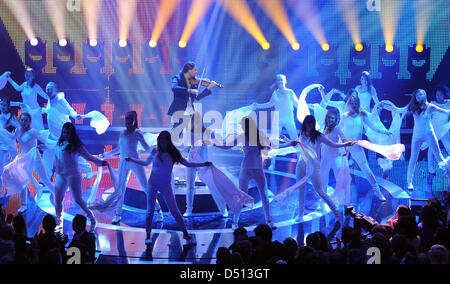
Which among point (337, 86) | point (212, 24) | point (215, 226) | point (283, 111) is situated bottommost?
point (215, 226)

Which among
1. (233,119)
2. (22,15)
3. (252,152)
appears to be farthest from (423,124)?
(22,15)

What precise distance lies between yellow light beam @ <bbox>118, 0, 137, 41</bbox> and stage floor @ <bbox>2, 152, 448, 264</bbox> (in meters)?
6.10

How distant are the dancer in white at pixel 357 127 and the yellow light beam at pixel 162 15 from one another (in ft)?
23.8

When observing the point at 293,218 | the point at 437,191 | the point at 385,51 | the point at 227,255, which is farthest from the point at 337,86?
the point at 227,255

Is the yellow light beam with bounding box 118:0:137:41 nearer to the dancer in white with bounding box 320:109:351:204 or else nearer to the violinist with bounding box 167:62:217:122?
the violinist with bounding box 167:62:217:122

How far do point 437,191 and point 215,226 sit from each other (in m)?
4.28

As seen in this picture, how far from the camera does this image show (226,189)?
21.6 feet

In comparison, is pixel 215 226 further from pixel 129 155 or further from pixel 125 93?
pixel 125 93

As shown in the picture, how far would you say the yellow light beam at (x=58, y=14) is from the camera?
1377 cm

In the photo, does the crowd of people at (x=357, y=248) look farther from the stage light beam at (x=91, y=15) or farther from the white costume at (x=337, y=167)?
the stage light beam at (x=91, y=15)

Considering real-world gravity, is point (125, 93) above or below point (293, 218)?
above

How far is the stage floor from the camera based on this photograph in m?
5.80

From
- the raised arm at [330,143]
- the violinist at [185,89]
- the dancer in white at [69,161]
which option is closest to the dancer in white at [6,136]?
the dancer in white at [69,161]
